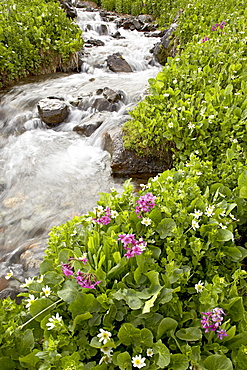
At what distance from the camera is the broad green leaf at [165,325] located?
5.16 ft

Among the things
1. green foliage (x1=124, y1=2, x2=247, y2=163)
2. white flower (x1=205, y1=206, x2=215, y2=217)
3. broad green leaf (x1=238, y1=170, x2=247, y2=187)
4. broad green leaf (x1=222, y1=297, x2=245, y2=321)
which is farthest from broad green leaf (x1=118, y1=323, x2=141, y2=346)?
green foliage (x1=124, y1=2, x2=247, y2=163)

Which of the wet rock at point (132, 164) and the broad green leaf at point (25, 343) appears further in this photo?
the wet rock at point (132, 164)

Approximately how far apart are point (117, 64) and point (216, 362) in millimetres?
8749

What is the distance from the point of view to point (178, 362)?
1492 millimetres

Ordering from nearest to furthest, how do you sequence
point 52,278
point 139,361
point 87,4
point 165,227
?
1. point 139,361
2. point 52,278
3. point 165,227
4. point 87,4

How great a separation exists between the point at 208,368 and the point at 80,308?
759 millimetres

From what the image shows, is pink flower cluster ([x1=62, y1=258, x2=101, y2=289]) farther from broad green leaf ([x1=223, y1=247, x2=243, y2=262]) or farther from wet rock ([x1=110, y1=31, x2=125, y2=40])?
wet rock ([x1=110, y1=31, x2=125, y2=40])

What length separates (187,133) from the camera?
376 cm

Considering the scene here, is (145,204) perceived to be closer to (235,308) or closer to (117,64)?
(235,308)

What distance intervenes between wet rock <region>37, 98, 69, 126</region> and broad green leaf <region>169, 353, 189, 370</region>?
17.8 feet

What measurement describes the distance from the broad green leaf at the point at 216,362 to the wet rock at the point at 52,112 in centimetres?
549

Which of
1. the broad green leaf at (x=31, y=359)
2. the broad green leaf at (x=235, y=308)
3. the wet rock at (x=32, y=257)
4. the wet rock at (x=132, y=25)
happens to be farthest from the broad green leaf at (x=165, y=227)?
the wet rock at (x=132, y=25)

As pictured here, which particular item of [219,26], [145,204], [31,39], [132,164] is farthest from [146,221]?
[31,39]

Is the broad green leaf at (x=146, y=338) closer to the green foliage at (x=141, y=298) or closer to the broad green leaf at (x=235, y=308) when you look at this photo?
the green foliage at (x=141, y=298)
